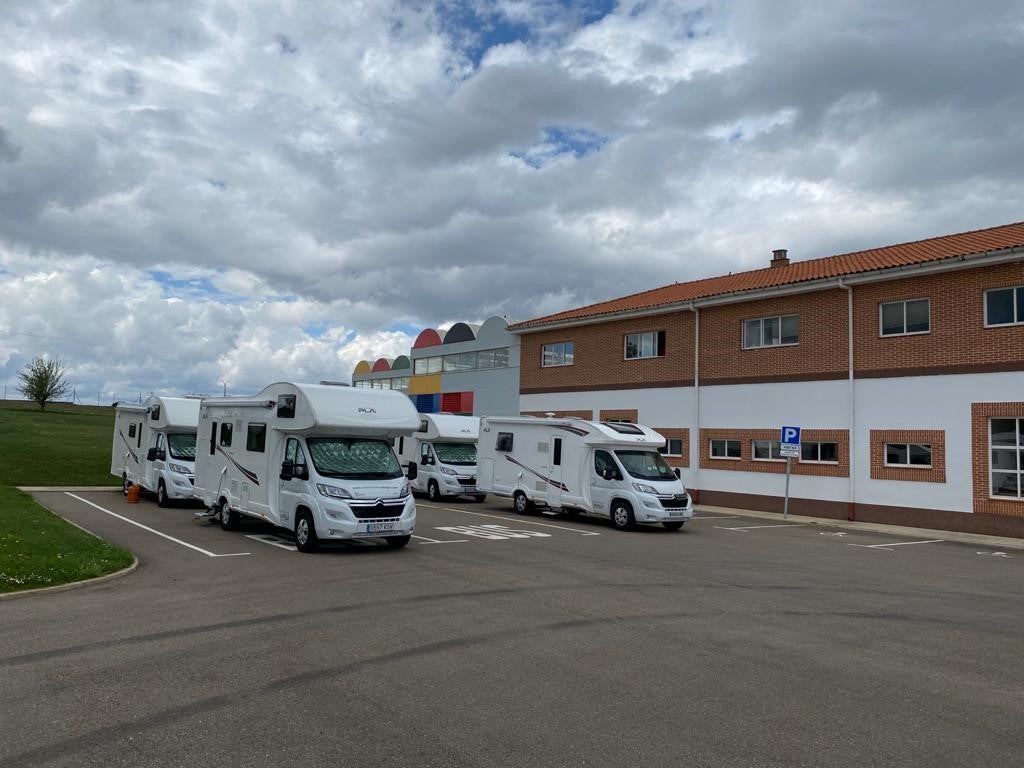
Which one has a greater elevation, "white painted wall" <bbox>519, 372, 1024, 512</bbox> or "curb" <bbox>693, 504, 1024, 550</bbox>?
"white painted wall" <bbox>519, 372, 1024, 512</bbox>

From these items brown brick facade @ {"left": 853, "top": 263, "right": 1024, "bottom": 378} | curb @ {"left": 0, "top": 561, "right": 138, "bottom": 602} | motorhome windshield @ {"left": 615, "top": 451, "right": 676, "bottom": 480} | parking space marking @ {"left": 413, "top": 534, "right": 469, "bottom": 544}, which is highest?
brown brick facade @ {"left": 853, "top": 263, "right": 1024, "bottom": 378}

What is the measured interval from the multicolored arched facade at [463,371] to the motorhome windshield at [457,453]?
9731mm

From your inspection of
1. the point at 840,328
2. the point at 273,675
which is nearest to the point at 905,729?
the point at 273,675

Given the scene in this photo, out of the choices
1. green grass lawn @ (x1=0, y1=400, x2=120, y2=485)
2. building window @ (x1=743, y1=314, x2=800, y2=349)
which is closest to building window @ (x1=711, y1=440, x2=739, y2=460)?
building window @ (x1=743, y1=314, x2=800, y2=349)

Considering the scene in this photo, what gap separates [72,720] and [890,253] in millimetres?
26573

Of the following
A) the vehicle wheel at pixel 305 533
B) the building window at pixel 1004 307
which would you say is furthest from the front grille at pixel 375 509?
the building window at pixel 1004 307

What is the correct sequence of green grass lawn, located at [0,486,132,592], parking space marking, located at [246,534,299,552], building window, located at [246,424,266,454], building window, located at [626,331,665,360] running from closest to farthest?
1. green grass lawn, located at [0,486,132,592]
2. parking space marking, located at [246,534,299,552]
3. building window, located at [246,424,266,454]
4. building window, located at [626,331,665,360]

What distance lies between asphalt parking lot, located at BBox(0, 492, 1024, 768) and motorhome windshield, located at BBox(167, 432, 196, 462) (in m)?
9.76

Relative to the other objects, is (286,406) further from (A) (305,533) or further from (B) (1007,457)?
(B) (1007,457)

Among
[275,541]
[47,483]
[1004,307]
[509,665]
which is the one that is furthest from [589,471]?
[47,483]

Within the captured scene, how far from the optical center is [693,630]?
816 cm

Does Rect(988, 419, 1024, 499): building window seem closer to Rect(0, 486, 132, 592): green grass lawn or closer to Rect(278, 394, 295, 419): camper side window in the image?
Rect(278, 394, 295, 419): camper side window

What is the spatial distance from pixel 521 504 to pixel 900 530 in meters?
9.87

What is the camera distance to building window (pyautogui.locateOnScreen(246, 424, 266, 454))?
14992mm
